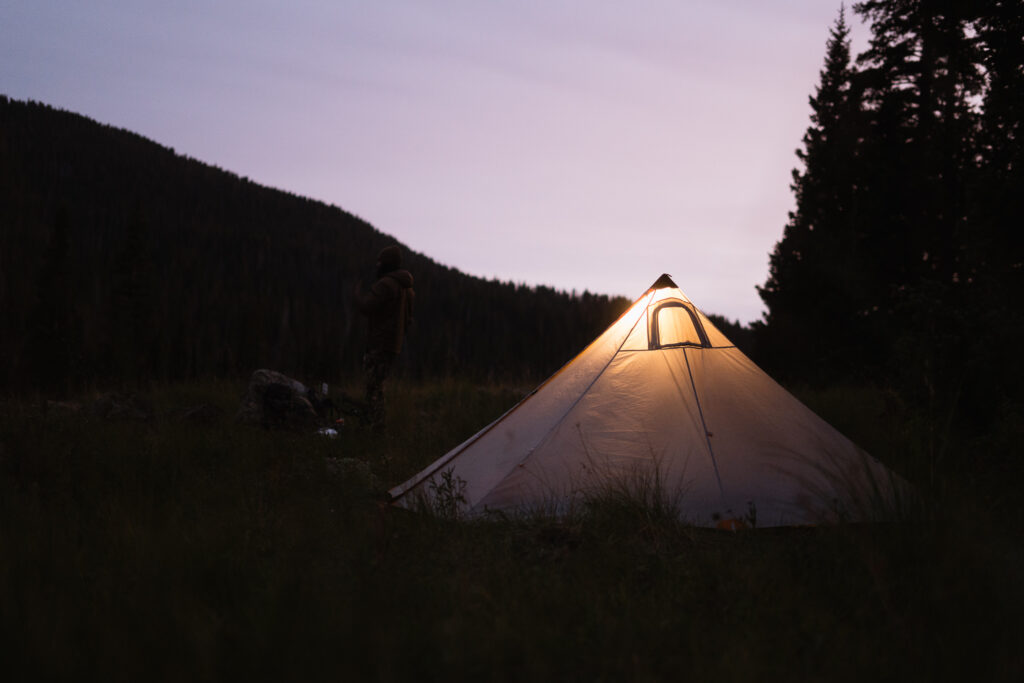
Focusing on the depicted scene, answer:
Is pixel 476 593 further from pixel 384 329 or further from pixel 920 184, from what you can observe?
pixel 920 184

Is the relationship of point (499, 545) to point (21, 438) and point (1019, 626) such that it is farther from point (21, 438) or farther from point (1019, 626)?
point (21, 438)

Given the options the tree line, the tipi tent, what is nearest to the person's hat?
the tipi tent

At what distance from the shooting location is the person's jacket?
7586 mm

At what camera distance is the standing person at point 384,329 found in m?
7.67

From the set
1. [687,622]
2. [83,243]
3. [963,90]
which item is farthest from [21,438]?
[83,243]

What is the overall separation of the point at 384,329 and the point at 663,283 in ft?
13.3

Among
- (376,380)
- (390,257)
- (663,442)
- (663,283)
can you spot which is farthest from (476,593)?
(390,257)

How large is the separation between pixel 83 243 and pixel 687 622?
68.4 metres

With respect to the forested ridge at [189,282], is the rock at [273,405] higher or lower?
lower

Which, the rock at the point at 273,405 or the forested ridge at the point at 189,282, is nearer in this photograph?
the rock at the point at 273,405

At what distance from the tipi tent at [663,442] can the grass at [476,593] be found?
1.11ft

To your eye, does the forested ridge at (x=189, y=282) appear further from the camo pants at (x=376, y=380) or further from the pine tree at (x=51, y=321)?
the camo pants at (x=376, y=380)

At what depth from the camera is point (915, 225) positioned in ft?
55.6

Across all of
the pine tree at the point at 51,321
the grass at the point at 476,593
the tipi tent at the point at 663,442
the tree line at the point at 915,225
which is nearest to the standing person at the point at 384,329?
the tipi tent at the point at 663,442
